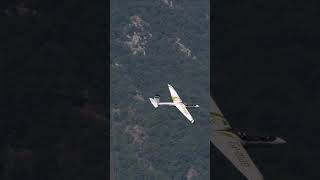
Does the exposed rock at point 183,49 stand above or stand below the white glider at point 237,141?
below

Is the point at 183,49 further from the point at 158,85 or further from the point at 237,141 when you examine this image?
the point at 237,141

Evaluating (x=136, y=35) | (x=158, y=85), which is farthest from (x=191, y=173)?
(x=136, y=35)

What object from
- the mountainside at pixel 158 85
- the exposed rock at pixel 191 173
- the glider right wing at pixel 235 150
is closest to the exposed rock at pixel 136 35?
the mountainside at pixel 158 85

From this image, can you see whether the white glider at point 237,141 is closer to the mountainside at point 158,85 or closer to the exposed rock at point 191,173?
the mountainside at point 158,85

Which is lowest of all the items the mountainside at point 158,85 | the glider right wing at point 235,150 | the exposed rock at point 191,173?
the exposed rock at point 191,173
